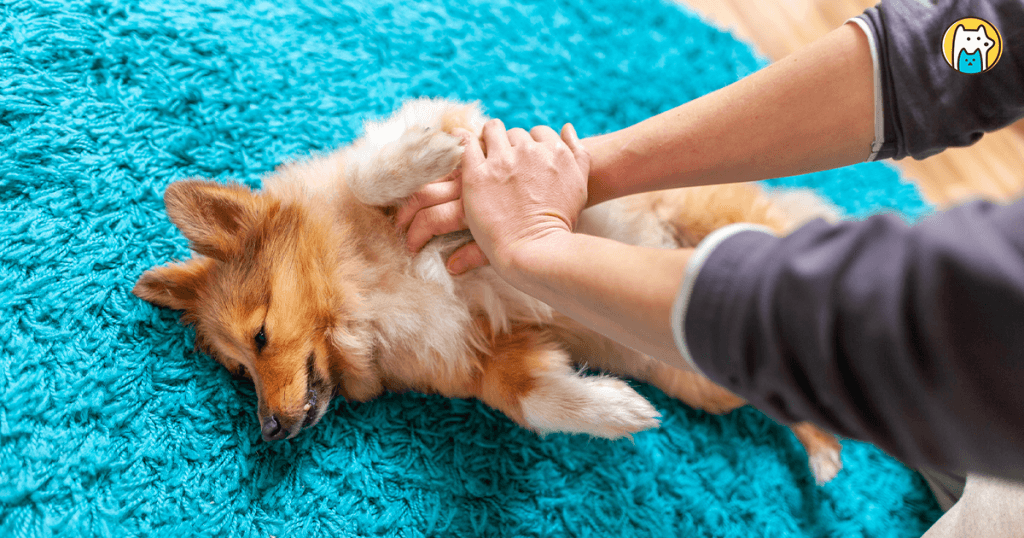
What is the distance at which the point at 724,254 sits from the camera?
0.87 metres

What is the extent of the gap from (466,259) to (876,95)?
52.9 inches

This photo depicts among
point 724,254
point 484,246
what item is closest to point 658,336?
point 724,254

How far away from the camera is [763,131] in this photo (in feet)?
5.19

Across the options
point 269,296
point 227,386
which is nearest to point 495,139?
point 269,296

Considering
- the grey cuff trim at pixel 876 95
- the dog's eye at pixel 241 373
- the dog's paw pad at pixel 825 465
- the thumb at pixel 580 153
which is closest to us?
the grey cuff trim at pixel 876 95

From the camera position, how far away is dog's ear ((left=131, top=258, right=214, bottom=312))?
1.88m

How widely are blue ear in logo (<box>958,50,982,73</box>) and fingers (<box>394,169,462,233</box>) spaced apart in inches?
57.9

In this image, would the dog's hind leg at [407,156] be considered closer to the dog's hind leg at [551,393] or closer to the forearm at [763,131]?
the forearm at [763,131]

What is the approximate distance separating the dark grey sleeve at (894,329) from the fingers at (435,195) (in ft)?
3.69

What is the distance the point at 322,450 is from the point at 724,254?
1712mm

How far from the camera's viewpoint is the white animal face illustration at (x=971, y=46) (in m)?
1.34

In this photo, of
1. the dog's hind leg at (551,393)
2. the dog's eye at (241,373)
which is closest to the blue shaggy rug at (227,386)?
the dog's eye at (241,373)

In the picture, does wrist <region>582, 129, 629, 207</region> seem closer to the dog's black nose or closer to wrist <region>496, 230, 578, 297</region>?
wrist <region>496, 230, 578, 297</region>

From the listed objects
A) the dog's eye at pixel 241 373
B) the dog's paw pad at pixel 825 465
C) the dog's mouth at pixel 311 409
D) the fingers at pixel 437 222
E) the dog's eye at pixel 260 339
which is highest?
the fingers at pixel 437 222
